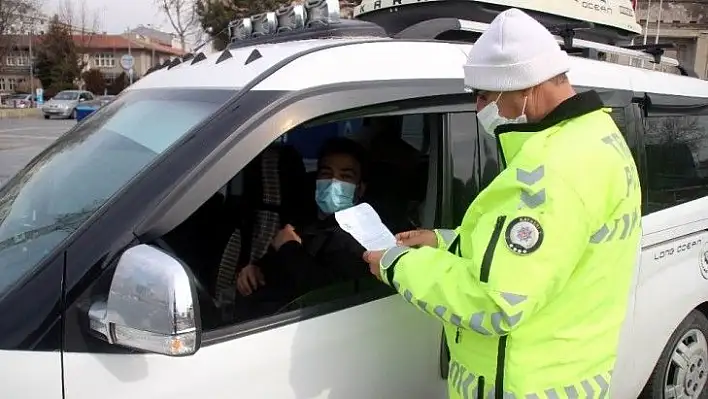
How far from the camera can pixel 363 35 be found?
2.35 metres

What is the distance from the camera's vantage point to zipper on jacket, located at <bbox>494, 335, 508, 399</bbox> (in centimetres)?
162

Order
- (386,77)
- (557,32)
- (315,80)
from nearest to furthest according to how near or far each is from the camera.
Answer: (315,80) → (386,77) → (557,32)

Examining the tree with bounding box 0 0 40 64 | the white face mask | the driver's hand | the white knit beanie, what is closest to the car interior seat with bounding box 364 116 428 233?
the driver's hand

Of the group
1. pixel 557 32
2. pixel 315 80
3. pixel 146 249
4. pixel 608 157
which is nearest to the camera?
pixel 146 249

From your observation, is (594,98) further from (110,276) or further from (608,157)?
(110,276)

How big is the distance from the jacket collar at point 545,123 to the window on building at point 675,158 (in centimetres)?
143

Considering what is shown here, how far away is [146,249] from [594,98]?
3.78 feet

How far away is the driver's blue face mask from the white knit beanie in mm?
1037

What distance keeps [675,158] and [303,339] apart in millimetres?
2226

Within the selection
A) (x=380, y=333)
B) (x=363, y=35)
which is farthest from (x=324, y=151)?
(x=380, y=333)

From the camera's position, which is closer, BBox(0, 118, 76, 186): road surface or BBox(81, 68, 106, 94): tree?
BBox(0, 118, 76, 186): road surface

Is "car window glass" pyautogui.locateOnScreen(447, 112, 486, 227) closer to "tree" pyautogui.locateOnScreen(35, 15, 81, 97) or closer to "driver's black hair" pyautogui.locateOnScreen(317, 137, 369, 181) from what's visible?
"driver's black hair" pyautogui.locateOnScreen(317, 137, 369, 181)

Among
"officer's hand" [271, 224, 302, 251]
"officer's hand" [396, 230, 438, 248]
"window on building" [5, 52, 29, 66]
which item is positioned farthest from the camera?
"window on building" [5, 52, 29, 66]

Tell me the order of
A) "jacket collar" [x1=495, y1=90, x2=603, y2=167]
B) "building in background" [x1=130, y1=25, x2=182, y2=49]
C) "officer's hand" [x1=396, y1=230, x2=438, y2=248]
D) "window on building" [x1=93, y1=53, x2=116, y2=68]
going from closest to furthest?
"jacket collar" [x1=495, y1=90, x2=603, y2=167] → "officer's hand" [x1=396, y1=230, x2=438, y2=248] → "building in background" [x1=130, y1=25, x2=182, y2=49] → "window on building" [x1=93, y1=53, x2=116, y2=68]
